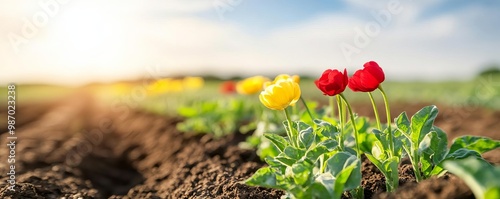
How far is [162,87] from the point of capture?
960cm

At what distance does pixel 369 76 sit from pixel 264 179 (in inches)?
25.3

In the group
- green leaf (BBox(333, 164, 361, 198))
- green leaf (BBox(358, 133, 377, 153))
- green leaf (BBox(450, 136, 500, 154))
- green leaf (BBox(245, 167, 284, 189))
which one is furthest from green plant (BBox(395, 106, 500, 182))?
green leaf (BBox(245, 167, 284, 189))

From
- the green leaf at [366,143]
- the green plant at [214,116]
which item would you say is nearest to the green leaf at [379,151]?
the green leaf at [366,143]

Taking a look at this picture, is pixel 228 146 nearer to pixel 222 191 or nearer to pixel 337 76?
pixel 222 191

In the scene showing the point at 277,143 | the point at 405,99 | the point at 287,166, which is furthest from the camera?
the point at 405,99

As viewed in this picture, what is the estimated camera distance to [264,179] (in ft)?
8.09

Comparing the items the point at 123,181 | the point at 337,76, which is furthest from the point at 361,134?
the point at 123,181

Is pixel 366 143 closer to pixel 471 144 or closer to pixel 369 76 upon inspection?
pixel 471 144

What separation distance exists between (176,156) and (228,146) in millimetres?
849

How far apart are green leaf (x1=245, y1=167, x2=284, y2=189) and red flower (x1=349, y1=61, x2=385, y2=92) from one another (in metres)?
0.56

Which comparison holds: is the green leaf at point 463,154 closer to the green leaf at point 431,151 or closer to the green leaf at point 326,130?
the green leaf at point 431,151

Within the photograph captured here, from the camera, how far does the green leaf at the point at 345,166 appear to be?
2.42m

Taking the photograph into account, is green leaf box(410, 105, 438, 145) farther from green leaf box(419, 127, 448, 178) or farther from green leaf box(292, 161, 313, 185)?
green leaf box(292, 161, 313, 185)

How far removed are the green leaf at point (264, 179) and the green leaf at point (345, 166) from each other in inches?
9.7
